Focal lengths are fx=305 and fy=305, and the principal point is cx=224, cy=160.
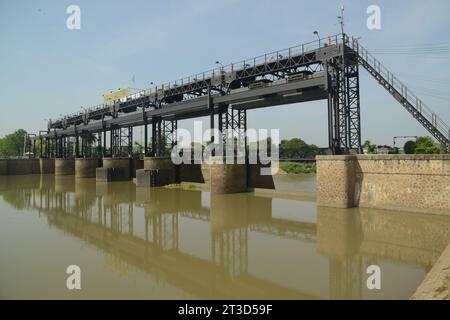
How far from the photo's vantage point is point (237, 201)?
23734mm

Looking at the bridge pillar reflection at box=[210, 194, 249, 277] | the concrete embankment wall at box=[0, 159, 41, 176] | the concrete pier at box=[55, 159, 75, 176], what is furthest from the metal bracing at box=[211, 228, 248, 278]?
the concrete embankment wall at box=[0, 159, 41, 176]

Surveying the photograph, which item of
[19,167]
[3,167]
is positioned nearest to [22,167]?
[19,167]

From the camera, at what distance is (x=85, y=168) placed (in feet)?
150

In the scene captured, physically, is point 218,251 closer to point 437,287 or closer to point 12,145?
point 437,287

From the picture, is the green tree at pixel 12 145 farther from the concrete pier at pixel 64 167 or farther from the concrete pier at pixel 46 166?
the concrete pier at pixel 64 167

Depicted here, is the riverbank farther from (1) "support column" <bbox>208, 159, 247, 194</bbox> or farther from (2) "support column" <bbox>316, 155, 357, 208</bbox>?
(1) "support column" <bbox>208, 159, 247, 194</bbox>

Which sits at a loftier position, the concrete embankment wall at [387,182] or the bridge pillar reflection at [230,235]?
the concrete embankment wall at [387,182]

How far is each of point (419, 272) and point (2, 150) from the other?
126752mm

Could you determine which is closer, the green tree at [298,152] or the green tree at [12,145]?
the green tree at [298,152]

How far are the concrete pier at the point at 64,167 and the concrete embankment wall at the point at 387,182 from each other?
46.6 m

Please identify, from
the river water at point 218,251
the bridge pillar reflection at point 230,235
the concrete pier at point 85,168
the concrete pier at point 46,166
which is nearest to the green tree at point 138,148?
the concrete pier at point 46,166

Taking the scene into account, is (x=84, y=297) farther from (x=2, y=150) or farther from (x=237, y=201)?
(x=2, y=150)

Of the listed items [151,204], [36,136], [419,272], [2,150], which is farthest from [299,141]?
[2,150]

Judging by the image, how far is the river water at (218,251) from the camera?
27.7 ft
